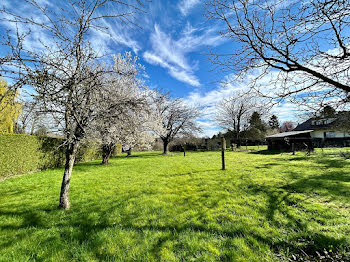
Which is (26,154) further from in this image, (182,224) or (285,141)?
(285,141)

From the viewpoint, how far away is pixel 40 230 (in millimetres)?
2918

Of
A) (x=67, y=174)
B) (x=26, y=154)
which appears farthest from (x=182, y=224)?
(x=26, y=154)

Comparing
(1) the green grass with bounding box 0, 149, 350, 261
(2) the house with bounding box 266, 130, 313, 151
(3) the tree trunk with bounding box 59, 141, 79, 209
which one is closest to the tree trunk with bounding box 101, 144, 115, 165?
(1) the green grass with bounding box 0, 149, 350, 261

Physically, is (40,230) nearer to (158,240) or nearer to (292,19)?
(158,240)

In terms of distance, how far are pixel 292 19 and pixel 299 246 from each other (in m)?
3.92

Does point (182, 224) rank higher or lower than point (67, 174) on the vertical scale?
lower

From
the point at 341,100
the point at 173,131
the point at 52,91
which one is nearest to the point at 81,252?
the point at 52,91

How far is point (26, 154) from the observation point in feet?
29.2

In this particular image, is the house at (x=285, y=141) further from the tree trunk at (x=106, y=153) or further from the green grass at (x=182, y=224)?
the tree trunk at (x=106, y=153)

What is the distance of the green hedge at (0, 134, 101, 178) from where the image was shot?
771 cm

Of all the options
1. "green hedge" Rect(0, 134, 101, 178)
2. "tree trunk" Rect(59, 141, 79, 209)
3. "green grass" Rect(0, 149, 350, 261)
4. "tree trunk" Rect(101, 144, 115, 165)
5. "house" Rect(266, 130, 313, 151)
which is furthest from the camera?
"house" Rect(266, 130, 313, 151)

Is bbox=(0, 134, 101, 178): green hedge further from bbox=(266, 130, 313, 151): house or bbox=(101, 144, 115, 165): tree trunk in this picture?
bbox=(266, 130, 313, 151): house

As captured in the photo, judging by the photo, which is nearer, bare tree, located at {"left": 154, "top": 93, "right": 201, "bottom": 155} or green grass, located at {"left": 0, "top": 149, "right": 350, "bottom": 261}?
green grass, located at {"left": 0, "top": 149, "right": 350, "bottom": 261}

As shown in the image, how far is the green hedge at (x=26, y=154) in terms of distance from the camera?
303 inches
